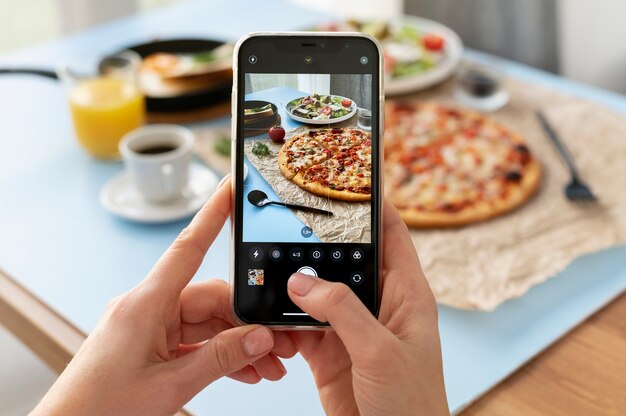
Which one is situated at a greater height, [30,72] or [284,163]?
[284,163]

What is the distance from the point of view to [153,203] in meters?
1.35

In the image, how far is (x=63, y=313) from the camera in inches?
44.1

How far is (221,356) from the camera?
2.59 feet

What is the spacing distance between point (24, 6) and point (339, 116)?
125 inches

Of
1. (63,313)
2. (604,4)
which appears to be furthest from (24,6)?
(63,313)

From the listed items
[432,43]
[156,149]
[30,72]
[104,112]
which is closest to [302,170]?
[156,149]

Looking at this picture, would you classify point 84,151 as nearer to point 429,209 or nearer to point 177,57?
point 177,57

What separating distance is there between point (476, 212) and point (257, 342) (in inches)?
24.1

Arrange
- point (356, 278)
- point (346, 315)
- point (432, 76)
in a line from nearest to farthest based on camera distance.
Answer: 1. point (346, 315)
2. point (356, 278)
3. point (432, 76)

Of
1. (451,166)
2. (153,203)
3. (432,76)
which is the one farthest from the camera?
(432,76)

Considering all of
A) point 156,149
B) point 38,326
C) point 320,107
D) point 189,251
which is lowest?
point 38,326

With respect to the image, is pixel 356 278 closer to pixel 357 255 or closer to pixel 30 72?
pixel 357 255

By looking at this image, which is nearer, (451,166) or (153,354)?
(153,354)

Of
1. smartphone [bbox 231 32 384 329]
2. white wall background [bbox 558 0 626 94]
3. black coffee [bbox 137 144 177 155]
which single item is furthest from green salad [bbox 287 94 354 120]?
white wall background [bbox 558 0 626 94]
